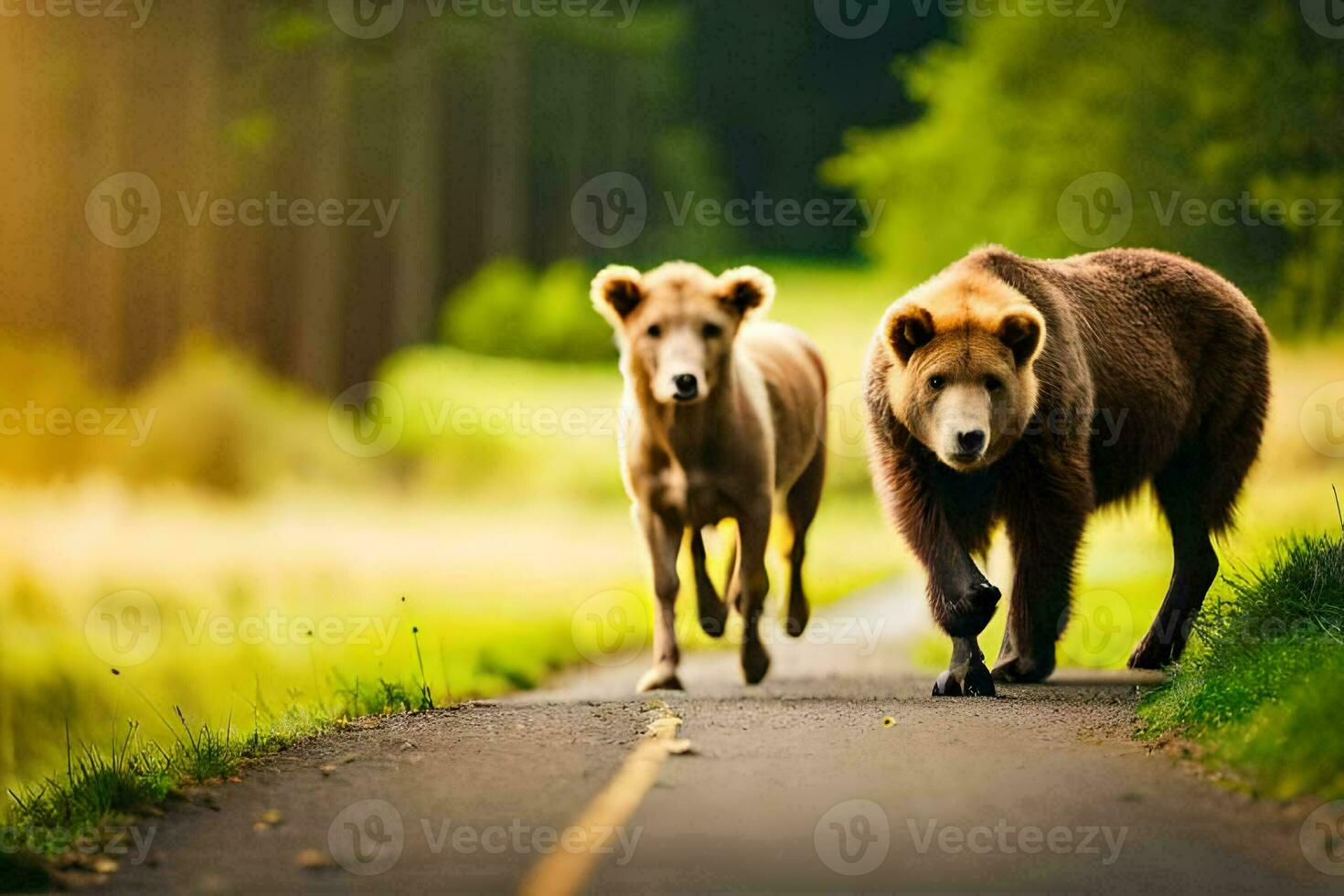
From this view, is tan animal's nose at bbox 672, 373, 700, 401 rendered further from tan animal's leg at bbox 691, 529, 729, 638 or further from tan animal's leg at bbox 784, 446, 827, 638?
tan animal's leg at bbox 784, 446, 827, 638

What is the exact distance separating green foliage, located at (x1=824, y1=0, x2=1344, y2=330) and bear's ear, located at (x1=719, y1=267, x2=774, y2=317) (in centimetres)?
1180

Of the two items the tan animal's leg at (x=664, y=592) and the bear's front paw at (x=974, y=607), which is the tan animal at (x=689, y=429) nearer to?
the tan animal's leg at (x=664, y=592)

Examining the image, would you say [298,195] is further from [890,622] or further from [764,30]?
[890,622]

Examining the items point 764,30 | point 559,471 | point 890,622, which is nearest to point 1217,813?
point 890,622

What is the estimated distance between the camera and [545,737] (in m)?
8.17

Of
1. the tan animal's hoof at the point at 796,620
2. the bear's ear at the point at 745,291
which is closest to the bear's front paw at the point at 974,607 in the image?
the bear's ear at the point at 745,291

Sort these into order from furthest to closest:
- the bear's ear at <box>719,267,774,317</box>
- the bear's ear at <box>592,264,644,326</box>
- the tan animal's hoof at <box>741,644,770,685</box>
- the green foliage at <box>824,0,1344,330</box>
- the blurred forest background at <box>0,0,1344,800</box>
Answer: the green foliage at <box>824,0,1344,330</box>
the blurred forest background at <box>0,0,1344,800</box>
the tan animal's hoof at <box>741,644,770,685</box>
the bear's ear at <box>719,267,774,317</box>
the bear's ear at <box>592,264,644,326</box>

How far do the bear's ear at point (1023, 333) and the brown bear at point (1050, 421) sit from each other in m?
0.01

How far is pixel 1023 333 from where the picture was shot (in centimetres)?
965

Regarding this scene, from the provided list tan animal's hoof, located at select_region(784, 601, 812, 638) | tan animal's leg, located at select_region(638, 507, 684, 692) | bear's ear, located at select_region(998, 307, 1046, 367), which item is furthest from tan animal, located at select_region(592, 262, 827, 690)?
bear's ear, located at select_region(998, 307, 1046, 367)

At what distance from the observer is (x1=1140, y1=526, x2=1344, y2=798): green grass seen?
6.69m

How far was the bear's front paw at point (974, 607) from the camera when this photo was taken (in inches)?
379

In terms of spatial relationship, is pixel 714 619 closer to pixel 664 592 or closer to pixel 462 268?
pixel 664 592

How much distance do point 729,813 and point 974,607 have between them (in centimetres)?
354
